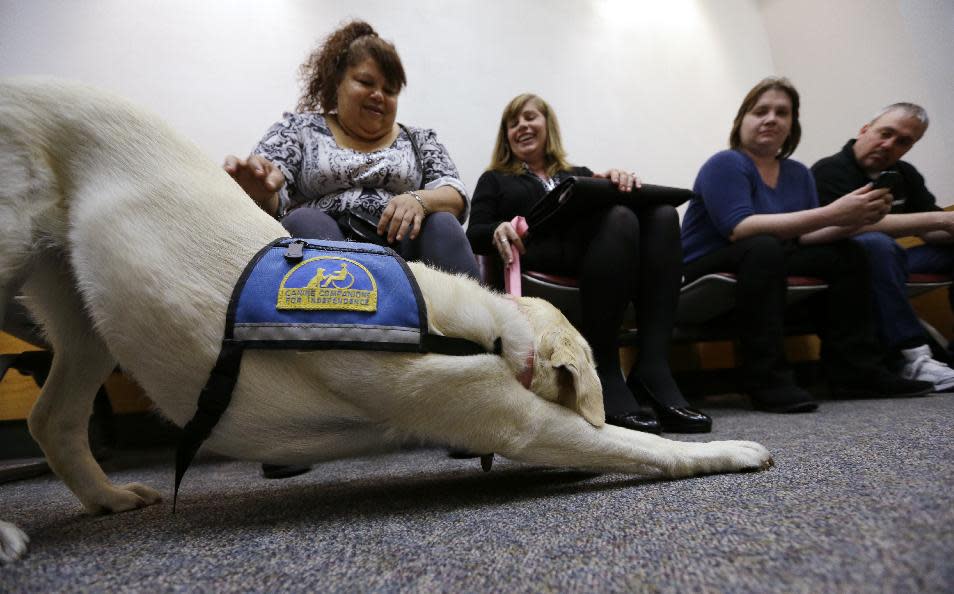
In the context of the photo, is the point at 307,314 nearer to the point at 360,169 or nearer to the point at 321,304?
the point at 321,304

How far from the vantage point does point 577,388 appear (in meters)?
0.77

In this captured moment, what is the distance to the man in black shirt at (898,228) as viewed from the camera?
2.01 m

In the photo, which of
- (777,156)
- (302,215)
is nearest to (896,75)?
(777,156)

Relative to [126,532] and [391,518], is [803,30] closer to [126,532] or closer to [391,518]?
[391,518]

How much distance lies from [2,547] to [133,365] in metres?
0.26

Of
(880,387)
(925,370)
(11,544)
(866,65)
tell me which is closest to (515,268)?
(11,544)

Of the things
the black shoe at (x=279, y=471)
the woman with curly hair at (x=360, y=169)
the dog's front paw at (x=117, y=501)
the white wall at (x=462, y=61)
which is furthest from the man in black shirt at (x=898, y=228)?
the dog's front paw at (x=117, y=501)

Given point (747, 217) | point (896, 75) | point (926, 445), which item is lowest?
point (926, 445)

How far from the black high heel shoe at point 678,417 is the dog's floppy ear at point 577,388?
72 centimetres

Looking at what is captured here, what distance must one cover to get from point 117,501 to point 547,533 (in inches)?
31.9

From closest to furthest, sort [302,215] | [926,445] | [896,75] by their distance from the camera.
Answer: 1. [926,445]
2. [302,215]
3. [896,75]

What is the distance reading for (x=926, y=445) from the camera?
2.96ft

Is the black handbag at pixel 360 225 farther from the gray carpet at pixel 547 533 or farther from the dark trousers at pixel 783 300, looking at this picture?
the dark trousers at pixel 783 300

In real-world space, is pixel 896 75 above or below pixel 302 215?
above
